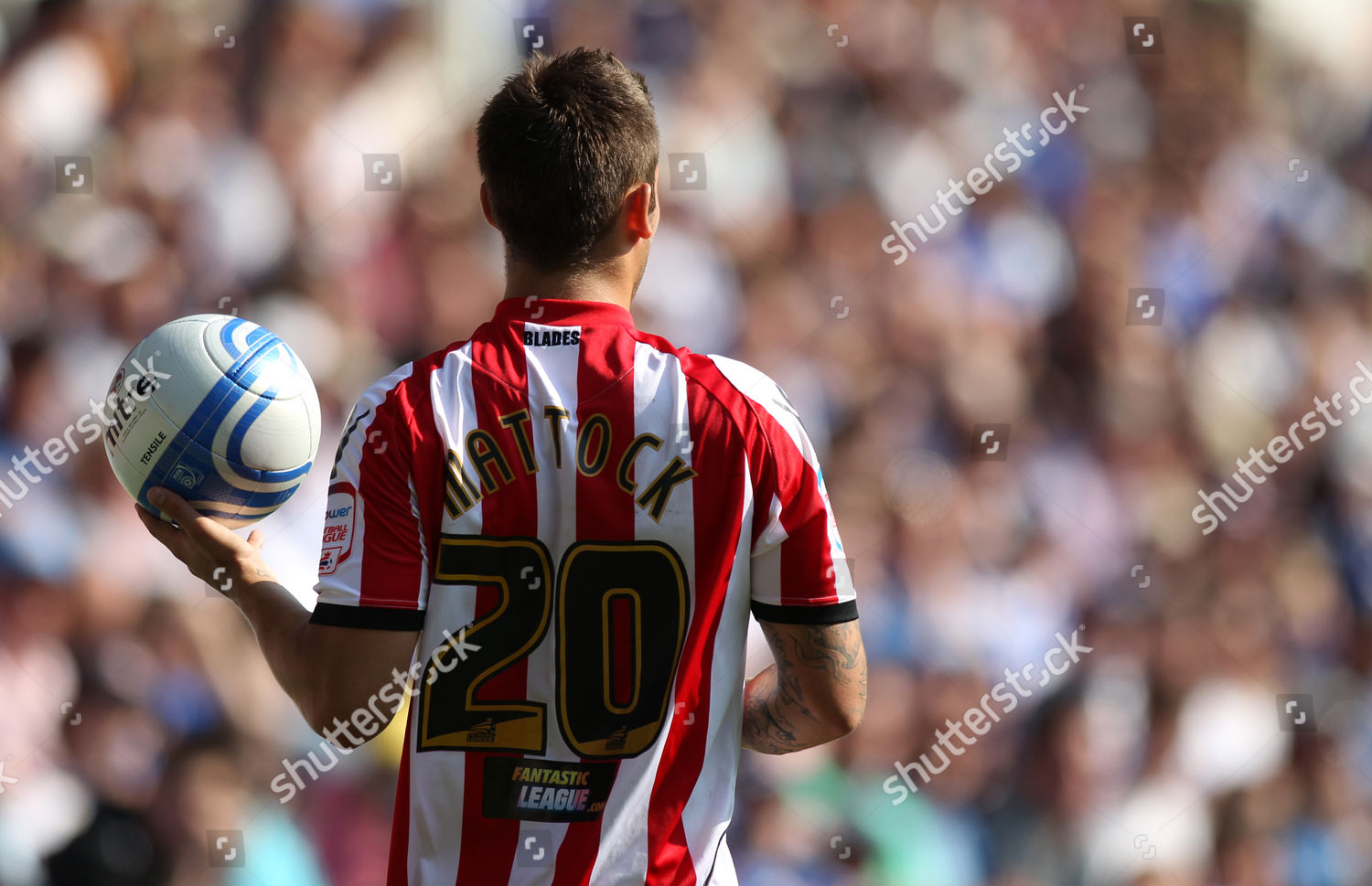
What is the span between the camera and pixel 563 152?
1.42m

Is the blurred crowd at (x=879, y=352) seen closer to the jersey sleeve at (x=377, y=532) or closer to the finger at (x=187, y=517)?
the finger at (x=187, y=517)

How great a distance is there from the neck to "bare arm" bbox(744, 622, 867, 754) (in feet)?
1.69

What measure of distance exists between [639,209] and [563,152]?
5.3 inches

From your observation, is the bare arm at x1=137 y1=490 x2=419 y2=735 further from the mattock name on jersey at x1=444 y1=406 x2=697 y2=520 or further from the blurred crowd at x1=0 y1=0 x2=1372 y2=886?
the blurred crowd at x1=0 y1=0 x2=1372 y2=886

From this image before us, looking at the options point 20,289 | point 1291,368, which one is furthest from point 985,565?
point 20,289

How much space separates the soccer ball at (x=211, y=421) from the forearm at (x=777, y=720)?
36.2 inches

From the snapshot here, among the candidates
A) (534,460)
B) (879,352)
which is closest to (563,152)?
(534,460)

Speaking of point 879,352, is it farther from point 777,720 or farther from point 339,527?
point 339,527

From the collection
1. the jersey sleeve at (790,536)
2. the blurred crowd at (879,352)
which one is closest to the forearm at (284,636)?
the jersey sleeve at (790,536)

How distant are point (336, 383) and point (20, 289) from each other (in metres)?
1.03

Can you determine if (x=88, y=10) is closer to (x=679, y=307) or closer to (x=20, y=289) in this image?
(x=20, y=289)

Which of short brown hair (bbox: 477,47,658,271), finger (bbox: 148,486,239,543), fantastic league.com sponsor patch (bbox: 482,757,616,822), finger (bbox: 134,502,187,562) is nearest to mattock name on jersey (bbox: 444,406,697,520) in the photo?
short brown hair (bbox: 477,47,658,271)

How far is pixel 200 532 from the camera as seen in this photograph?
1.68 metres

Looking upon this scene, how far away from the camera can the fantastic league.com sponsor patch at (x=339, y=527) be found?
1403mm
